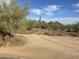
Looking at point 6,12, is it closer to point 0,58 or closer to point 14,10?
point 14,10

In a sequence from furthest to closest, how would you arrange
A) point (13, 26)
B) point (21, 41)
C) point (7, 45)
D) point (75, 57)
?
point (13, 26), point (21, 41), point (7, 45), point (75, 57)

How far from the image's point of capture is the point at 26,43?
26.2 metres

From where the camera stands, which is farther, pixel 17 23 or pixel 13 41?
pixel 17 23

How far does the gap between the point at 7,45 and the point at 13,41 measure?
1587 mm

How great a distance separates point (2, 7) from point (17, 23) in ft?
9.11

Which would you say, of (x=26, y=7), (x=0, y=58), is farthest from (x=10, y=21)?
(x=0, y=58)

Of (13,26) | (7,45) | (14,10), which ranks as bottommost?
(7,45)

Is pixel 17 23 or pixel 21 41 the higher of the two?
pixel 17 23

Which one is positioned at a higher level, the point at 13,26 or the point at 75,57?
the point at 13,26

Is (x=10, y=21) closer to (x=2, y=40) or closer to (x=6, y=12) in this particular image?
(x=6, y=12)

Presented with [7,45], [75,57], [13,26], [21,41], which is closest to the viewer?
[75,57]

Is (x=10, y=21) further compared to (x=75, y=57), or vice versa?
(x=10, y=21)

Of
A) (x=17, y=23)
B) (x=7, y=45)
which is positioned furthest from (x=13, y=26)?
(x=7, y=45)

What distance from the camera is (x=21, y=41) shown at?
2700cm
